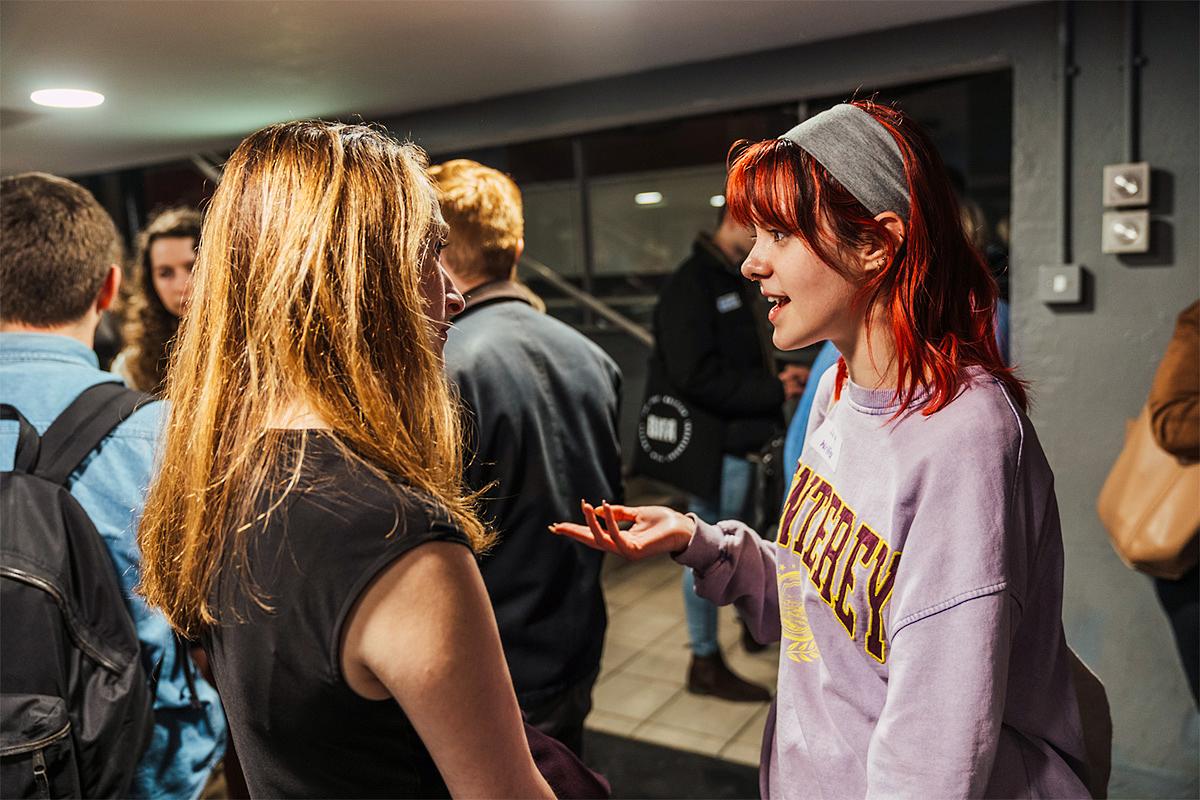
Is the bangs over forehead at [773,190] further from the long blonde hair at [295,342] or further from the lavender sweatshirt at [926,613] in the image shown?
the long blonde hair at [295,342]

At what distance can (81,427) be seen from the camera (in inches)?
60.3

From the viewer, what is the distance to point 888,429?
3.72 ft

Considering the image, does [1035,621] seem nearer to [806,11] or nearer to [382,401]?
[382,401]

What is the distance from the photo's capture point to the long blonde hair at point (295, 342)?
0.93 meters

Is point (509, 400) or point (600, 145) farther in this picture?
point (600, 145)

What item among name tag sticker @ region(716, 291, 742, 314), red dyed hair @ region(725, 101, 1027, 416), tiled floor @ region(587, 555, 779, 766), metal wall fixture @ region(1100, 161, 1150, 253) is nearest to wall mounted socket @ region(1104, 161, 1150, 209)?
metal wall fixture @ region(1100, 161, 1150, 253)

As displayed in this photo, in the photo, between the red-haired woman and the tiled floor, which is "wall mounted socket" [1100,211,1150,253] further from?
the tiled floor

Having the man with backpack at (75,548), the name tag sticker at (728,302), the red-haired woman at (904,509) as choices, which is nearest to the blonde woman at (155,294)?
the man with backpack at (75,548)

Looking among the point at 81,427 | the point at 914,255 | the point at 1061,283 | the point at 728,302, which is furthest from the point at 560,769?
the point at 728,302

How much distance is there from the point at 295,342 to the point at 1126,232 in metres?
2.38

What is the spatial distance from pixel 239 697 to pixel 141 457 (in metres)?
0.75

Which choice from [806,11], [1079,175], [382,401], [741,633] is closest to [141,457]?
[382,401]

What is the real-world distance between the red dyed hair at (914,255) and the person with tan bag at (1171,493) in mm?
1375

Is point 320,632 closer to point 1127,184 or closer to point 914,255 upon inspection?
point 914,255
